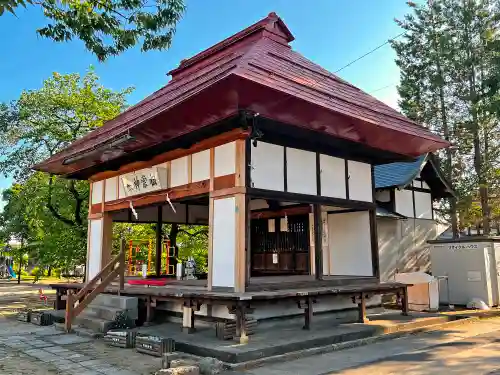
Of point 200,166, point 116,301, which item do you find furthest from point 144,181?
point 116,301

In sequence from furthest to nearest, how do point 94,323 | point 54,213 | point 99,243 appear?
1. point 54,213
2. point 99,243
3. point 94,323

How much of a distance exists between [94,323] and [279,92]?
246 inches

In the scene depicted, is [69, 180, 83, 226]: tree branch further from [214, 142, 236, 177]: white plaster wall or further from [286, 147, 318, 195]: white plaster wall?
[286, 147, 318, 195]: white plaster wall

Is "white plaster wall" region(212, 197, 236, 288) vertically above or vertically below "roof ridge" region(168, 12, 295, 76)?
below

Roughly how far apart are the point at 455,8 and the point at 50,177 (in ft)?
59.6

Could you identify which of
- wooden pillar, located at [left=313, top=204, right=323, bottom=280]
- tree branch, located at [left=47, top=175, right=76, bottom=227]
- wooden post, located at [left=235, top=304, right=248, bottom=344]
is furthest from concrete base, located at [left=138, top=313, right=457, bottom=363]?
tree branch, located at [left=47, top=175, right=76, bottom=227]

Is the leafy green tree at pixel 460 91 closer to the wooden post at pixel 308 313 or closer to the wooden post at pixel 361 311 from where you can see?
the wooden post at pixel 361 311

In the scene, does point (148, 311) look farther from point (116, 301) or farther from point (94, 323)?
point (94, 323)

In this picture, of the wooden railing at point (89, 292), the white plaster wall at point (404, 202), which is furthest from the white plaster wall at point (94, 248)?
the white plaster wall at point (404, 202)

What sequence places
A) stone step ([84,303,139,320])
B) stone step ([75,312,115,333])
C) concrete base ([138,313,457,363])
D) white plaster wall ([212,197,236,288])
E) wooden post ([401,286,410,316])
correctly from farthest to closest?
wooden post ([401,286,410,316]), stone step ([84,303,139,320]), stone step ([75,312,115,333]), white plaster wall ([212,197,236,288]), concrete base ([138,313,457,363])

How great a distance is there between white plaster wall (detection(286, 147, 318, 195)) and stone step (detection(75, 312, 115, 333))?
184 inches

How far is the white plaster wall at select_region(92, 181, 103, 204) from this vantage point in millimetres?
11873

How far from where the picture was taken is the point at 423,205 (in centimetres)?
1575

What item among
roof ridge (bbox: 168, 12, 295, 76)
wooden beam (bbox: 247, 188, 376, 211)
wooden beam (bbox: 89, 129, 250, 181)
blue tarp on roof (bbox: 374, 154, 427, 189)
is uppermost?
roof ridge (bbox: 168, 12, 295, 76)
